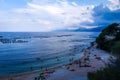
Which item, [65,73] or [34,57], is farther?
[34,57]

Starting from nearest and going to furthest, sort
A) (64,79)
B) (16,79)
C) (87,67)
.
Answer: (64,79)
(16,79)
(87,67)

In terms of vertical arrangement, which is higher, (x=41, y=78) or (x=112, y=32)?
(x=112, y=32)

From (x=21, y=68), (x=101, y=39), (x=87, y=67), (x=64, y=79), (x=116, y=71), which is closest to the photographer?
(x=116, y=71)

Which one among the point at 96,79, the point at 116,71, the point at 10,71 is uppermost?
the point at 116,71

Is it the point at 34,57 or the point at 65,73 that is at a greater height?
the point at 65,73

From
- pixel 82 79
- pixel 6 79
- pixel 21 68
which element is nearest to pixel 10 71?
pixel 21 68

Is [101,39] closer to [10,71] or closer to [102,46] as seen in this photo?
[102,46]

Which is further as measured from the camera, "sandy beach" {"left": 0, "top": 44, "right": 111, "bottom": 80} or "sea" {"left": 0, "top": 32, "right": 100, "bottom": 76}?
"sea" {"left": 0, "top": 32, "right": 100, "bottom": 76}

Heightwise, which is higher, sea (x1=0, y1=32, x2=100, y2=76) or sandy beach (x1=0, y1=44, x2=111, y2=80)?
sandy beach (x1=0, y1=44, x2=111, y2=80)

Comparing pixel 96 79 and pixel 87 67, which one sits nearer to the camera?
pixel 96 79

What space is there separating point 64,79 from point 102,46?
39.7 meters

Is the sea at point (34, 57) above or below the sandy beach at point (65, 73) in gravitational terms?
below

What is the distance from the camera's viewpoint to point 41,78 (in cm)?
2941

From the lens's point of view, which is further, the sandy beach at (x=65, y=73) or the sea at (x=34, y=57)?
the sea at (x=34, y=57)
